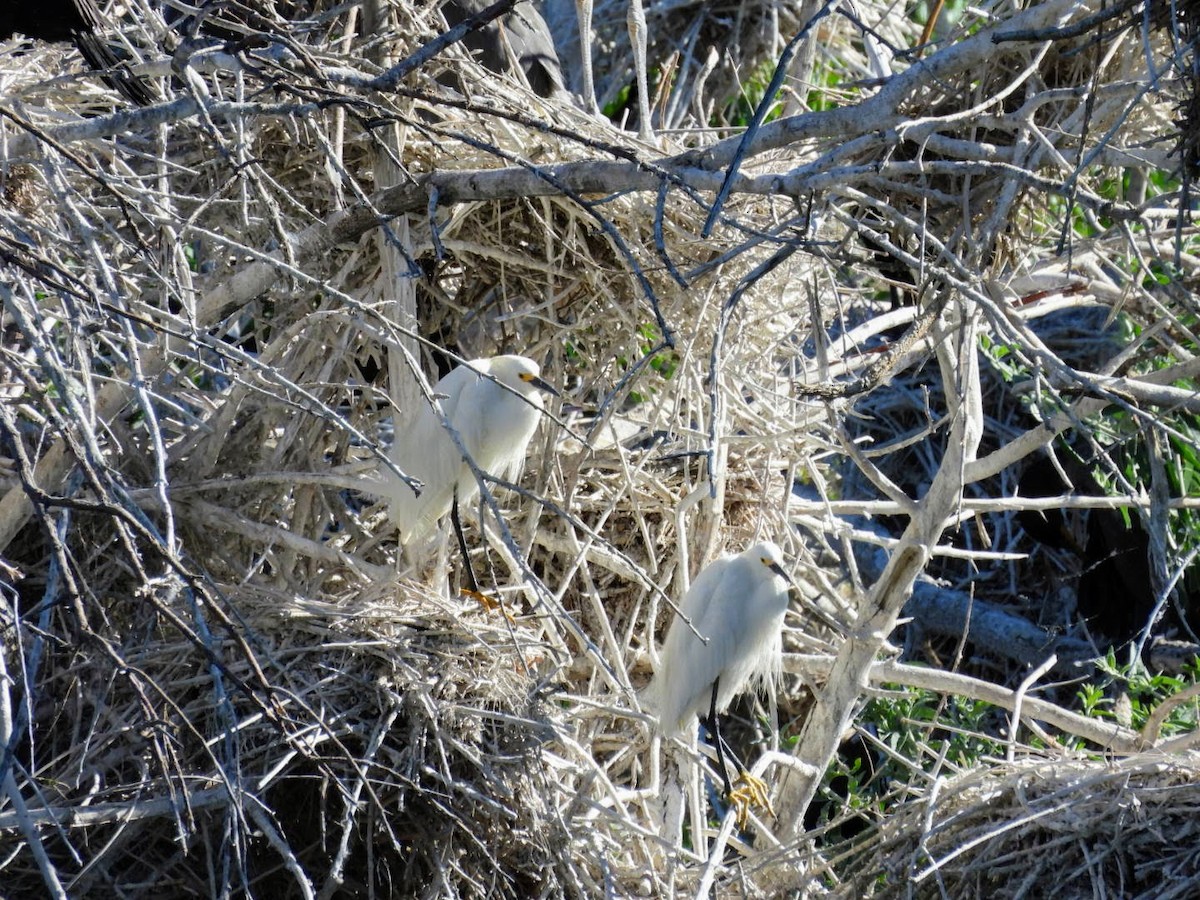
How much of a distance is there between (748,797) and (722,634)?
62cm

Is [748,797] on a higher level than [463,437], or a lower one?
lower

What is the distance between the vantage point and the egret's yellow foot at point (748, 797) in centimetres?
443

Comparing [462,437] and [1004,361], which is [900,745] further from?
[462,437]

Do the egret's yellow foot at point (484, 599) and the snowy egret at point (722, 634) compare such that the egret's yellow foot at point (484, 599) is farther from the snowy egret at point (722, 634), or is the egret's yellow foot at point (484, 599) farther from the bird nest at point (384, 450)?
the snowy egret at point (722, 634)

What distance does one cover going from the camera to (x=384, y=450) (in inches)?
146

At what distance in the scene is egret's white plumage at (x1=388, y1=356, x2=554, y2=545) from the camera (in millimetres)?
4262

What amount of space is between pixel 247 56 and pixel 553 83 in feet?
9.50

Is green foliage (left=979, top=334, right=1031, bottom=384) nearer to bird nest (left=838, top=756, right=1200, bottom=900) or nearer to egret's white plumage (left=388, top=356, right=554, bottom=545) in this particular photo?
bird nest (left=838, top=756, right=1200, bottom=900)

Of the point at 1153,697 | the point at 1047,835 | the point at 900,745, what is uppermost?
the point at 1047,835

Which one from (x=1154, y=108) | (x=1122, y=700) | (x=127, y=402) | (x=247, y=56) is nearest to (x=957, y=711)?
(x=1122, y=700)

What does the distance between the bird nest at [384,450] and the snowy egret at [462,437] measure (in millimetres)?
159

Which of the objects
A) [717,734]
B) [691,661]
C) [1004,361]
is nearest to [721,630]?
[691,661]

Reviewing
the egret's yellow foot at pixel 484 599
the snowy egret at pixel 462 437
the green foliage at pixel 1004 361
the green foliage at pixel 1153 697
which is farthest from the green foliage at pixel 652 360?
the green foliage at pixel 1153 697

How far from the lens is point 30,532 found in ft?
14.4
